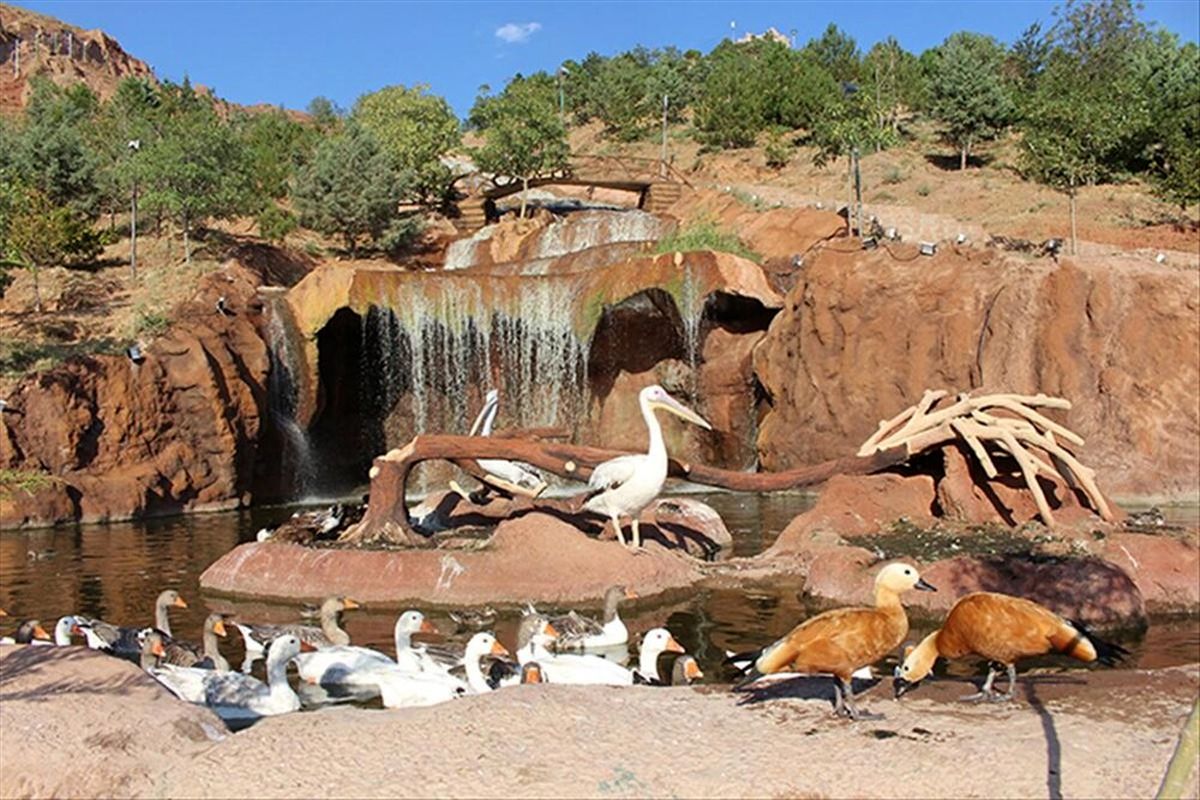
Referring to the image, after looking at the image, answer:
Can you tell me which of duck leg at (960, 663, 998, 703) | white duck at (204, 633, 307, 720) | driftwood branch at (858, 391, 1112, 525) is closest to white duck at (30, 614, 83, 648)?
white duck at (204, 633, 307, 720)

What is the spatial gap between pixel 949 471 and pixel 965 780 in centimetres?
1099

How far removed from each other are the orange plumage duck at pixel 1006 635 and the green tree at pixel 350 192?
37.0m

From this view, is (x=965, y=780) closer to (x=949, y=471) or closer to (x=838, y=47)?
(x=949, y=471)

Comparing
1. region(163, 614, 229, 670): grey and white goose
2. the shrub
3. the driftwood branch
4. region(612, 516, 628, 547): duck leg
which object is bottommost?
region(163, 614, 229, 670): grey and white goose

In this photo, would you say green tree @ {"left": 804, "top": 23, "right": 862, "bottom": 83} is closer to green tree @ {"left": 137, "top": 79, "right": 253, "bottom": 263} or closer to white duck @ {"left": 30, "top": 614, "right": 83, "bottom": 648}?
green tree @ {"left": 137, "top": 79, "right": 253, "bottom": 263}

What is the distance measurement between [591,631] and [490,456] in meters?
4.45

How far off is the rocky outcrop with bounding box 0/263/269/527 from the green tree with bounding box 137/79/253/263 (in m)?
9.72

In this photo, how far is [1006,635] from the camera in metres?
7.76

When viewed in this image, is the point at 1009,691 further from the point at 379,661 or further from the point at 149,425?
the point at 149,425

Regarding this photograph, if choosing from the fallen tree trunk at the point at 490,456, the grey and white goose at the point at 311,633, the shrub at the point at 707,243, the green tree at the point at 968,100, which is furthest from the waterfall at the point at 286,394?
the green tree at the point at 968,100

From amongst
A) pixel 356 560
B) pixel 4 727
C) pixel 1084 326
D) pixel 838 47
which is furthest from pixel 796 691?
pixel 838 47

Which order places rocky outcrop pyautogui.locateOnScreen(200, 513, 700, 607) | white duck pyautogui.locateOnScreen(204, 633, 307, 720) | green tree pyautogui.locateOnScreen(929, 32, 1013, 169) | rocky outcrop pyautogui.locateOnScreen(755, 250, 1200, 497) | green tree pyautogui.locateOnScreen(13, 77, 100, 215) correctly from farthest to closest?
1. green tree pyautogui.locateOnScreen(929, 32, 1013, 169)
2. green tree pyautogui.locateOnScreen(13, 77, 100, 215)
3. rocky outcrop pyautogui.locateOnScreen(755, 250, 1200, 497)
4. rocky outcrop pyautogui.locateOnScreen(200, 513, 700, 607)
5. white duck pyautogui.locateOnScreen(204, 633, 307, 720)

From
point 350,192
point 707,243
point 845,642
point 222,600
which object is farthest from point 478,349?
point 845,642

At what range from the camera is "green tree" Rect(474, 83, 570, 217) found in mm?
45781
